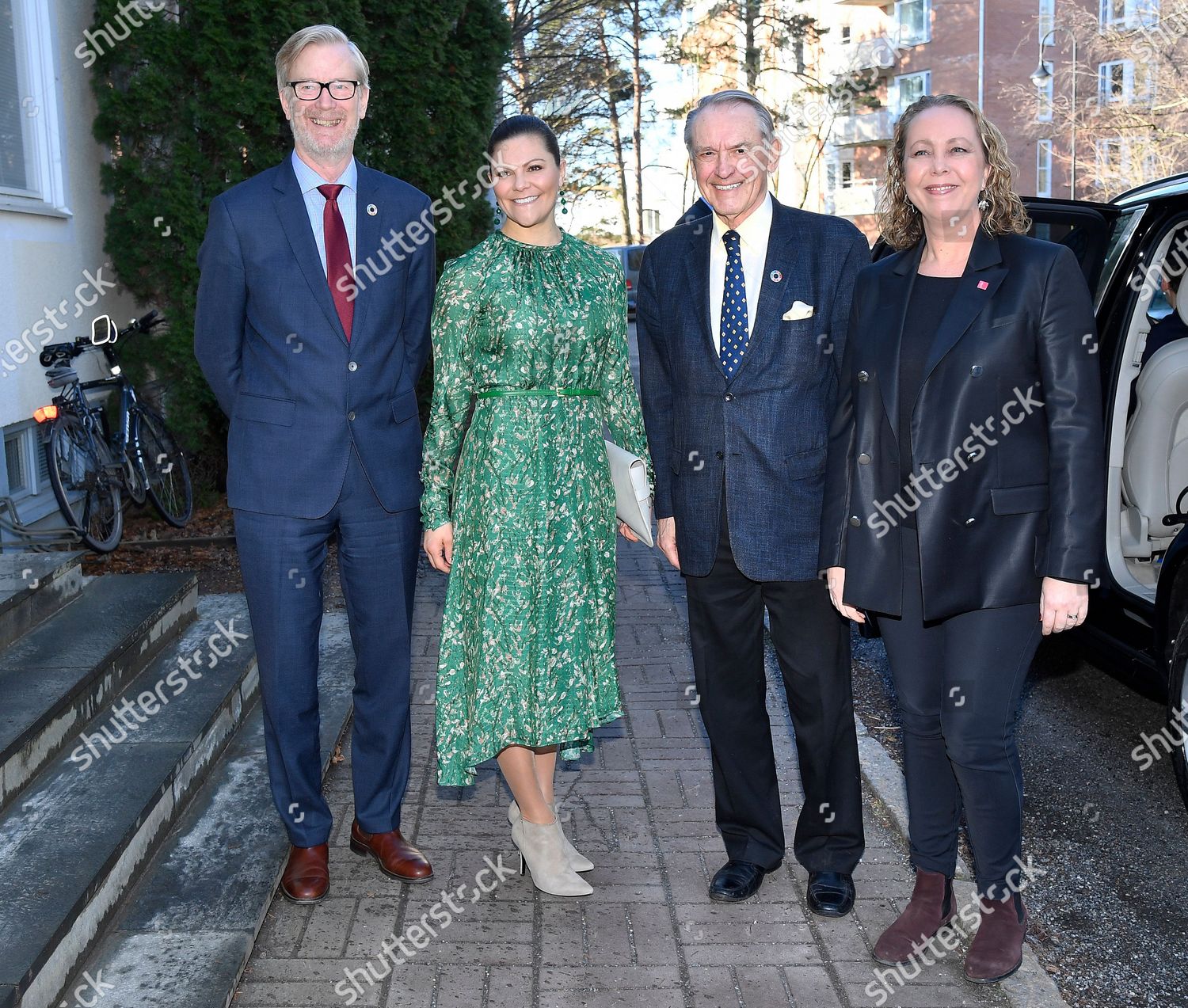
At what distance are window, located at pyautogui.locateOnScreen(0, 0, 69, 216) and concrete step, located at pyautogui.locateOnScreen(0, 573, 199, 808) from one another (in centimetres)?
261

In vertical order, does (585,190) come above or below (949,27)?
below

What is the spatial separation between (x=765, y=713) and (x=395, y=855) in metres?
1.27

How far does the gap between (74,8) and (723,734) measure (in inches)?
253

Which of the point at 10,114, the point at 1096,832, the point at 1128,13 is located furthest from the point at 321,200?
the point at 1128,13

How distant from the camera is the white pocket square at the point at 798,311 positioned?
140 inches

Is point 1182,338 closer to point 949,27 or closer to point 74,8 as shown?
point 74,8

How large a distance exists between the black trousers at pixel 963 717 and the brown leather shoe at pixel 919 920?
54mm

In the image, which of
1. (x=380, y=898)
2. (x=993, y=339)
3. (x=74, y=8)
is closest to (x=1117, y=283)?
(x=993, y=339)

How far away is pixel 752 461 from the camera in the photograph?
12.0 ft

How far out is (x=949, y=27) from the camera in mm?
43906

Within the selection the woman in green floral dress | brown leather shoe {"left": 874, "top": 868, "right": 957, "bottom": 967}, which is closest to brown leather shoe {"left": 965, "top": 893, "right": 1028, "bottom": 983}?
brown leather shoe {"left": 874, "top": 868, "right": 957, "bottom": 967}

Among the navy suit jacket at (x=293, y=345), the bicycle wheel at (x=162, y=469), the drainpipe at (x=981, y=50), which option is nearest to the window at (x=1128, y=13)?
the drainpipe at (x=981, y=50)

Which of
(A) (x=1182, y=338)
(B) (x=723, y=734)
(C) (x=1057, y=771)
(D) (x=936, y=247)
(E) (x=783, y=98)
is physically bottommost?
(C) (x=1057, y=771)

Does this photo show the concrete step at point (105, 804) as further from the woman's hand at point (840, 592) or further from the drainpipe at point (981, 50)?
the drainpipe at point (981, 50)
